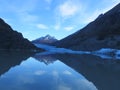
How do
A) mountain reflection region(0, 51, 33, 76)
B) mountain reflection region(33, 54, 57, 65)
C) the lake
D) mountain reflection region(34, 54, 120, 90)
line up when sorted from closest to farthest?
the lake → mountain reflection region(34, 54, 120, 90) → mountain reflection region(0, 51, 33, 76) → mountain reflection region(33, 54, 57, 65)

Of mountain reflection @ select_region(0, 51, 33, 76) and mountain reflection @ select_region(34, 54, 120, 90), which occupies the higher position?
mountain reflection @ select_region(0, 51, 33, 76)

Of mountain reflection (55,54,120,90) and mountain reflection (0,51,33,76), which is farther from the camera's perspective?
mountain reflection (0,51,33,76)

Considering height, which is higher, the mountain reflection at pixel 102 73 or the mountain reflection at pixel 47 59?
the mountain reflection at pixel 47 59

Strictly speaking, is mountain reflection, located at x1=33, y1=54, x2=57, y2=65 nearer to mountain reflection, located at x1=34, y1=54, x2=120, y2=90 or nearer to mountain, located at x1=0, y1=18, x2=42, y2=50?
mountain reflection, located at x1=34, y1=54, x2=120, y2=90

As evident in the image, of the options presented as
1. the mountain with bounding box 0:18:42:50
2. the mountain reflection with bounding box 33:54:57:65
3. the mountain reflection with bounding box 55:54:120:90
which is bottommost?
the mountain reflection with bounding box 55:54:120:90

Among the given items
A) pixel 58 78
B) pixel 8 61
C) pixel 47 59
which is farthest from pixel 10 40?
pixel 58 78

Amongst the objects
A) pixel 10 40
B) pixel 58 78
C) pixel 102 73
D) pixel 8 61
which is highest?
pixel 10 40

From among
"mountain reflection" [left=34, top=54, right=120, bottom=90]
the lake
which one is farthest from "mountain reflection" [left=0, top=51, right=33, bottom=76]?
"mountain reflection" [left=34, top=54, right=120, bottom=90]

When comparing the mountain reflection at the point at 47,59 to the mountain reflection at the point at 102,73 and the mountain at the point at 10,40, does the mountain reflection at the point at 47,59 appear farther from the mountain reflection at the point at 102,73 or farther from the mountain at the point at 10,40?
the mountain at the point at 10,40

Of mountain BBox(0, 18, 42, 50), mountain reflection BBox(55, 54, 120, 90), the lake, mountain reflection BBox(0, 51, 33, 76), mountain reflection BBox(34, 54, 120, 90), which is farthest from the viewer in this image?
mountain BBox(0, 18, 42, 50)

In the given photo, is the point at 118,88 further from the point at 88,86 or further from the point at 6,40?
the point at 6,40

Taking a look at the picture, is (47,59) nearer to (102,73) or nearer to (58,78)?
(102,73)

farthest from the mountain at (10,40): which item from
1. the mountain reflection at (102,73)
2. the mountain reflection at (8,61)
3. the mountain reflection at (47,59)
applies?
the mountain reflection at (102,73)

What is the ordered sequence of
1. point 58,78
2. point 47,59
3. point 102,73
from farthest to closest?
1. point 47,59
2. point 102,73
3. point 58,78
